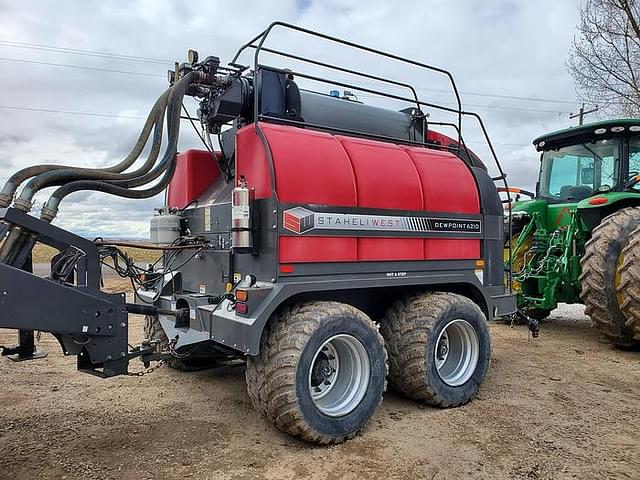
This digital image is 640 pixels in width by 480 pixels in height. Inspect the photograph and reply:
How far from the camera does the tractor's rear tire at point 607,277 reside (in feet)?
20.8

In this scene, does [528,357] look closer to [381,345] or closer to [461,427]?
[461,427]

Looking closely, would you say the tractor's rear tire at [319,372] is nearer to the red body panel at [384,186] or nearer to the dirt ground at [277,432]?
the dirt ground at [277,432]

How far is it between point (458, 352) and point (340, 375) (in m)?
1.36

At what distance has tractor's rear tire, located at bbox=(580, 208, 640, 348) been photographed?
6.33m

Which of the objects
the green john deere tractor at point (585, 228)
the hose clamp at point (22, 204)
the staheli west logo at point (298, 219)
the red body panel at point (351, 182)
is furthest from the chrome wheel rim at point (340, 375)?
the green john deere tractor at point (585, 228)

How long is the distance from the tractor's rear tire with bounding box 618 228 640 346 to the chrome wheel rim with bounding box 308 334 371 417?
3.71 m

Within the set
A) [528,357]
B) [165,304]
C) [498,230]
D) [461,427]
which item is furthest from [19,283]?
[528,357]

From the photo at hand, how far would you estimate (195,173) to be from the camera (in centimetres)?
496

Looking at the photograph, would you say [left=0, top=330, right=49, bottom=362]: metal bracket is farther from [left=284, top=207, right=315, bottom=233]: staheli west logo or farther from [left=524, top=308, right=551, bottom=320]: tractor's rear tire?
[left=524, top=308, right=551, bottom=320]: tractor's rear tire

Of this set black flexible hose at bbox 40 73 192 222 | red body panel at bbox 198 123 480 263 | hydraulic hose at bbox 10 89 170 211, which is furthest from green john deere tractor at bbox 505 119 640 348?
hydraulic hose at bbox 10 89 170 211

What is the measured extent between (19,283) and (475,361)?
370 centimetres

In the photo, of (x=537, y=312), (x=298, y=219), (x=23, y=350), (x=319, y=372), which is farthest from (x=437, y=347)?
(x=537, y=312)

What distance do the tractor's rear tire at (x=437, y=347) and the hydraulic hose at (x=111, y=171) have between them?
238 cm

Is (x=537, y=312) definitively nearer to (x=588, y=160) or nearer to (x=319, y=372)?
(x=588, y=160)
